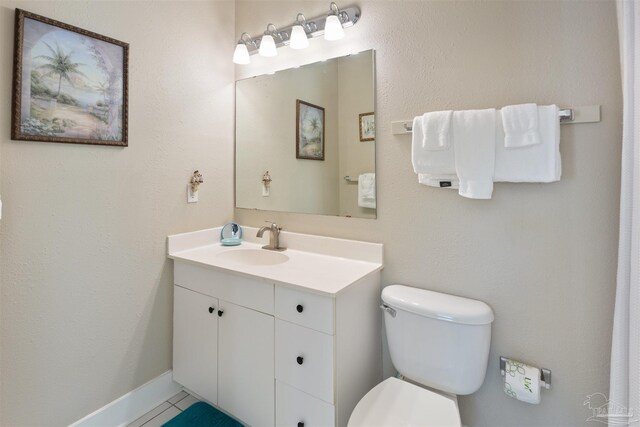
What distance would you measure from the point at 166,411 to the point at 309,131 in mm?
1697

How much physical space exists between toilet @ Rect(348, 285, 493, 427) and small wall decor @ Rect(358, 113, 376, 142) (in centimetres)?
78

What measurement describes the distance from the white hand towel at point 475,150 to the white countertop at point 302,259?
0.53 meters

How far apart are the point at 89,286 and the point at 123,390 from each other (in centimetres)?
57

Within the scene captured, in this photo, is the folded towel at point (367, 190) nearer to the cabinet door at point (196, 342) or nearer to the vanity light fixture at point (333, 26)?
the vanity light fixture at point (333, 26)

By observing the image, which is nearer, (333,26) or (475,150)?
(475,150)

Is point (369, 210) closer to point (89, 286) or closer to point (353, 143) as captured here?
point (353, 143)

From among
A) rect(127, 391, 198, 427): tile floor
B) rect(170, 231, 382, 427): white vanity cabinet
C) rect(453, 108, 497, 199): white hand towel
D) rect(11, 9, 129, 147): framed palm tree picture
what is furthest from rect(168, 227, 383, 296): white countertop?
rect(127, 391, 198, 427): tile floor

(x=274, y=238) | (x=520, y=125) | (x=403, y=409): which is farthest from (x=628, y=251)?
(x=274, y=238)

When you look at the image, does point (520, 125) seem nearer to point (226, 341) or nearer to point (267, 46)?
point (267, 46)

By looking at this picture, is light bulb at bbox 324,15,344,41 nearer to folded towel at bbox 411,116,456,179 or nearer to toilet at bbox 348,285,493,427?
folded towel at bbox 411,116,456,179

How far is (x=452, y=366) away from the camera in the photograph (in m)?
1.29

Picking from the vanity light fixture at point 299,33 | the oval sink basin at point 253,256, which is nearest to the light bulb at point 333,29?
the vanity light fixture at point 299,33

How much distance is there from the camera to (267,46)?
1837mm

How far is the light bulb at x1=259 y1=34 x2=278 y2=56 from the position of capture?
1.83 m
